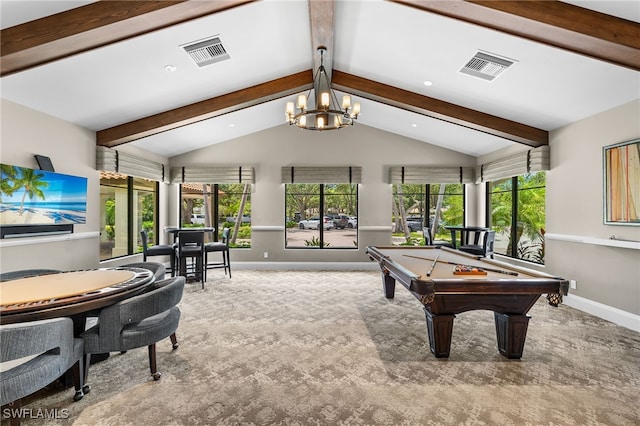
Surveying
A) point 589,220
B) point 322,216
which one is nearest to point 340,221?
point 322,216

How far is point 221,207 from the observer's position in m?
7.63

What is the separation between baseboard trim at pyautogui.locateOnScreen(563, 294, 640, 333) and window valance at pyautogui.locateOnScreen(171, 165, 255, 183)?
6.09m

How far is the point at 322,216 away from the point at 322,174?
3.26 ft

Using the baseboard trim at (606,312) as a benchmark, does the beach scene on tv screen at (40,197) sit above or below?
above

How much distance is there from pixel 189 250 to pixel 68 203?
1865mm

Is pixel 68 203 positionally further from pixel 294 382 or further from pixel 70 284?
pixel 294 382

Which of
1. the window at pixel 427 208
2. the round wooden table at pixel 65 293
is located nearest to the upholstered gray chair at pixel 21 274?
the round wooden table at pixel 65 293

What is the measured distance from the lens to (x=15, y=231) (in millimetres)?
3611

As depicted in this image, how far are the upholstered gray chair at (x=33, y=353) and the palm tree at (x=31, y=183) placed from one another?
98.2 inches

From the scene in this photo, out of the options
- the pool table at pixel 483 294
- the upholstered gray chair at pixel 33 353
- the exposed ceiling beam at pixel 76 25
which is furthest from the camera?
the exposed ceiling beam at pixel 76 25

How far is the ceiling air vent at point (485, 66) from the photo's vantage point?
147 inches

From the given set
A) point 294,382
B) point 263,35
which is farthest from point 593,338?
point 263,35

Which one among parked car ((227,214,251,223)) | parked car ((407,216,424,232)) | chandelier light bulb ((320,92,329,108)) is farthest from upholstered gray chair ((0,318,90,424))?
parked car ((407,216,424,232))

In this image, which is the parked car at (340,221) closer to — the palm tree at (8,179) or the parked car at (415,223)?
the parked car at (415,223)
